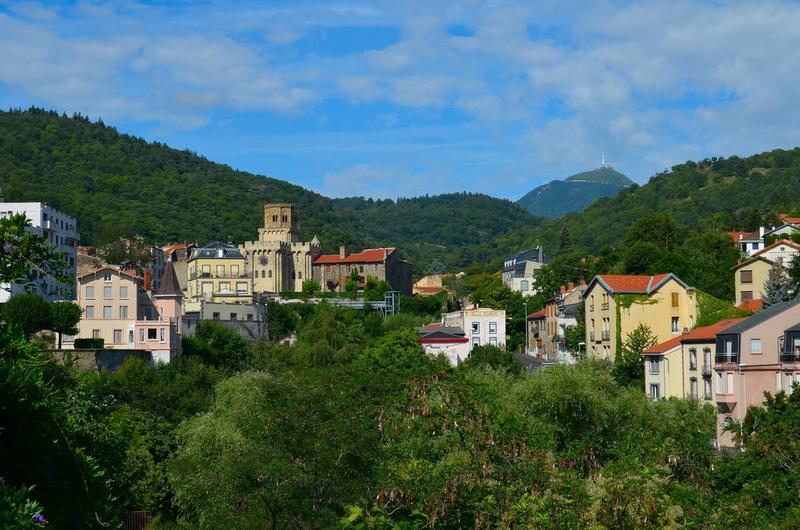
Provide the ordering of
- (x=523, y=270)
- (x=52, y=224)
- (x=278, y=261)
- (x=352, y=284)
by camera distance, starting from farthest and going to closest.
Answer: (x=278, y=261)
(x=523, y=270)
(x=352, y=284)
(x=52, y=224)

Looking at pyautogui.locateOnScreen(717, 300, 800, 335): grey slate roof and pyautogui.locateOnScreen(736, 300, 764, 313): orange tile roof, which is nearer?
pyautogui.locateOnScreen(717, 300, 800, 335): grey slate roof

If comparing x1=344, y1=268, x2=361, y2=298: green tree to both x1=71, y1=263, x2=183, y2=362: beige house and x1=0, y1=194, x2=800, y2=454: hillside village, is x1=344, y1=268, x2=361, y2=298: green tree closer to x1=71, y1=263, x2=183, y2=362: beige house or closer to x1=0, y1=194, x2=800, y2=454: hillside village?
x1=0, y1=194, x2=800, y2=454: hillside village

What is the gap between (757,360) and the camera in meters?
54.4

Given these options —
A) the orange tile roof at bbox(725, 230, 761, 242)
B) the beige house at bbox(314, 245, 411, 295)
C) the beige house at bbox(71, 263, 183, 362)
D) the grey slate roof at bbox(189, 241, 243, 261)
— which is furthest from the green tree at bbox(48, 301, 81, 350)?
the beige house at bbox(314, 245, 411, 295)

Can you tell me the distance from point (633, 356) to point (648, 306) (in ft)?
16.1

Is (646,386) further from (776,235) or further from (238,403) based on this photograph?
(776,235)

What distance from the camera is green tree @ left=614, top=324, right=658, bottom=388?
228 feet

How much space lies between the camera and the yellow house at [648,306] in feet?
242

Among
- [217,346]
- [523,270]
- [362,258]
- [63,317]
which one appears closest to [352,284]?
[362,258]

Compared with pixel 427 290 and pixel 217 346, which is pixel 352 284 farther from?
pixel 217 346

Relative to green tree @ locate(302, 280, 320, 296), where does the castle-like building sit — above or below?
above

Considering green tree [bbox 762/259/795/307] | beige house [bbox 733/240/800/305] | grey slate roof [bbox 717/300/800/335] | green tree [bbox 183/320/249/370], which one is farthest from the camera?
green tree [bbox 183/320/249/370]

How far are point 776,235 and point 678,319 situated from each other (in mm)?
43534

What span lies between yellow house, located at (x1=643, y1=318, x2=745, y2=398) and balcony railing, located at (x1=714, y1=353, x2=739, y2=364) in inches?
53.0
